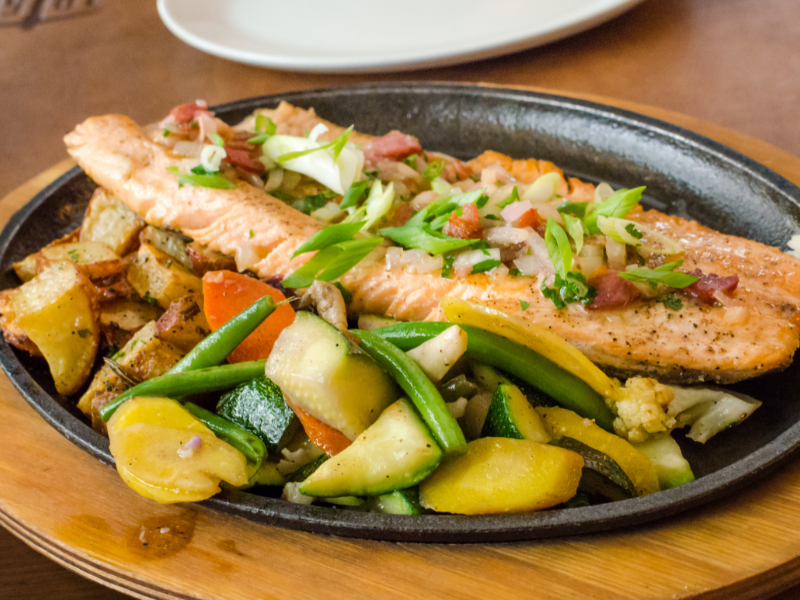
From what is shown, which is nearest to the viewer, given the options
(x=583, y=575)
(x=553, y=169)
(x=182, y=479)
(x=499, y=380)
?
(x=583, y=575)

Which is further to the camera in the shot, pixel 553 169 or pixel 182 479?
pixel 553 169

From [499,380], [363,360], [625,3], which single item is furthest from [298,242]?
[625,3]

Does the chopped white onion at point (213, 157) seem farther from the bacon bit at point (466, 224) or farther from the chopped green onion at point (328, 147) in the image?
the bacon bit at point (466, 224)

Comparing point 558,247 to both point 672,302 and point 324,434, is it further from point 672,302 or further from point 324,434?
point 324,434

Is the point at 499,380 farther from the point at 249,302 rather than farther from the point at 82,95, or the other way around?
the point at 82,95

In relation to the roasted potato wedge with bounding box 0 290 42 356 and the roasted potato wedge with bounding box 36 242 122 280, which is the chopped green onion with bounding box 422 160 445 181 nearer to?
the roasted potato wedge with bounding box 36 242 122 280

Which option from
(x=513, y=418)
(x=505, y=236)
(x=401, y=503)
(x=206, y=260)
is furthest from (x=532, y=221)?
(x=206, y=260)

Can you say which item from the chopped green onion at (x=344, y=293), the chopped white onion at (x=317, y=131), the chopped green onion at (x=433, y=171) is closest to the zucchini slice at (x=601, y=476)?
the chopped green onion at (x=344, y=293)
